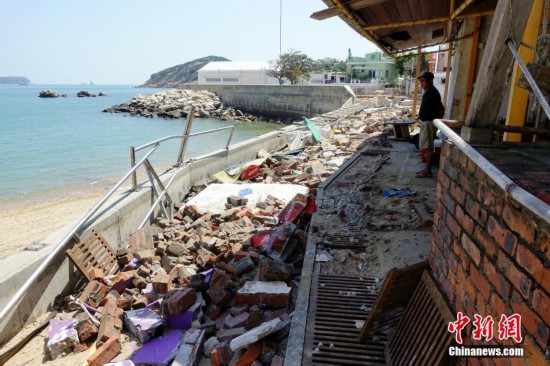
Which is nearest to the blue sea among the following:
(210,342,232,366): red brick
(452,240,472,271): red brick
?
(210,342,232,366): red brick

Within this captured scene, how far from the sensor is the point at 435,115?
6207 mm

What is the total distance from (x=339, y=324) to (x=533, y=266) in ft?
6.04

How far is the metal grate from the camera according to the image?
2.59 m

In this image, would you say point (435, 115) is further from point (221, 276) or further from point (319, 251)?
point (221, 276)

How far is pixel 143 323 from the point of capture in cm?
359

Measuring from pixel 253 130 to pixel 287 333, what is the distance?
26415 millimetres

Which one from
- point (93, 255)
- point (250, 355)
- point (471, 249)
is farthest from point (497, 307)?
point (93, 255)

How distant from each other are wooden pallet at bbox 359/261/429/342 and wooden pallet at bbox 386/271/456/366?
57 mm

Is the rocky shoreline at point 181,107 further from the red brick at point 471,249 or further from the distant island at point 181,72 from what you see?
the distant island at point 181,72

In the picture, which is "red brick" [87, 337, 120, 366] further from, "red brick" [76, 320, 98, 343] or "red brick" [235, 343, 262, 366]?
"red brick" [235, 343, 262, 366]

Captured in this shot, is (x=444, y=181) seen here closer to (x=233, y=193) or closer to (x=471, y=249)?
(x=471, y=249)

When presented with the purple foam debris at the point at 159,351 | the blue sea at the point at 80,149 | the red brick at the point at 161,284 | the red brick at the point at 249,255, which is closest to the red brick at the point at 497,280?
the purple foam debris at the point at 159,351

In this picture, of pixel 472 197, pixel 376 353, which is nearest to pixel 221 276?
pixel 376 353

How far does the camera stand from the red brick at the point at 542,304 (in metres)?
1.25
